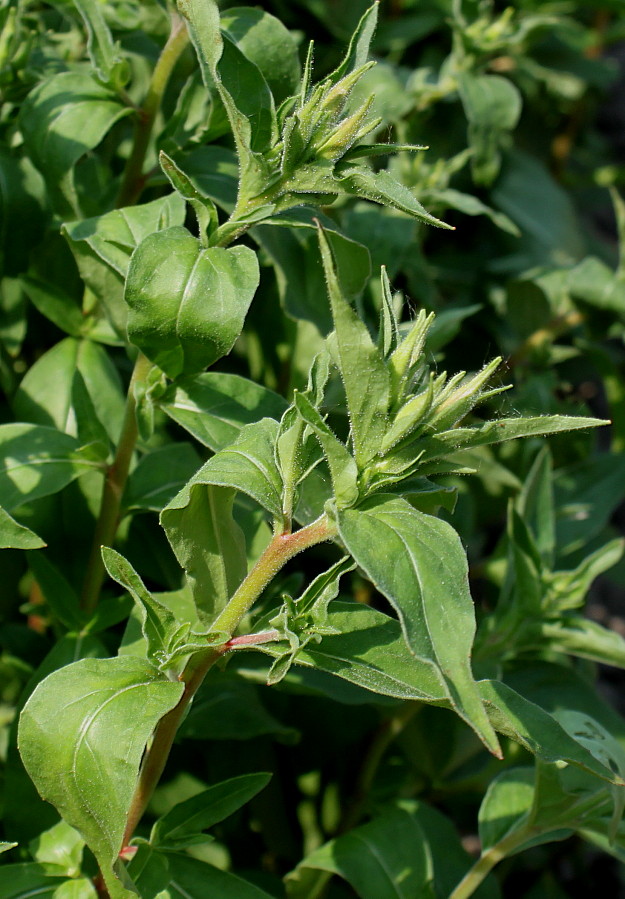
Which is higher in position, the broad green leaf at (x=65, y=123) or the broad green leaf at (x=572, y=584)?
the broad green leaf at (x=65, y=123)

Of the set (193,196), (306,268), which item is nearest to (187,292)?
(193,196)

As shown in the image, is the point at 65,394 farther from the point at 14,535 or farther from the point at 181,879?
the point at 181,879

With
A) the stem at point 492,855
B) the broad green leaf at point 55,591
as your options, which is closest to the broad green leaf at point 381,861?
the stem at point 492,855

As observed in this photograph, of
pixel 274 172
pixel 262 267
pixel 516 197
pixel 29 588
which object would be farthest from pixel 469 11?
pixel 29 588

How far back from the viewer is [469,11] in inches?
104

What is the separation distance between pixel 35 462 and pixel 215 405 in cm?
29

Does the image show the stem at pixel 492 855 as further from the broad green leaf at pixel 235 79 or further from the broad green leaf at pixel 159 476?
the broad green leaf at pixel 235 79

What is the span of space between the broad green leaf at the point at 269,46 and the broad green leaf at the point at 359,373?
709mm

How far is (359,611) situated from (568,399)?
175 cm

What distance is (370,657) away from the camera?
3.83 ft

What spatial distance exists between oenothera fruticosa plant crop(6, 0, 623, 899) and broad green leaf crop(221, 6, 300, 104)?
154 millimetres

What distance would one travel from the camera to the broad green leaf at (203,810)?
1.32m

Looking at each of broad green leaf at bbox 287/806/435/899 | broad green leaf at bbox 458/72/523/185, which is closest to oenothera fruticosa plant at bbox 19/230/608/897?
broad green leaf at bbox 287/806/435/899

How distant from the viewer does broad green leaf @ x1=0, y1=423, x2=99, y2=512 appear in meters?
1.42
